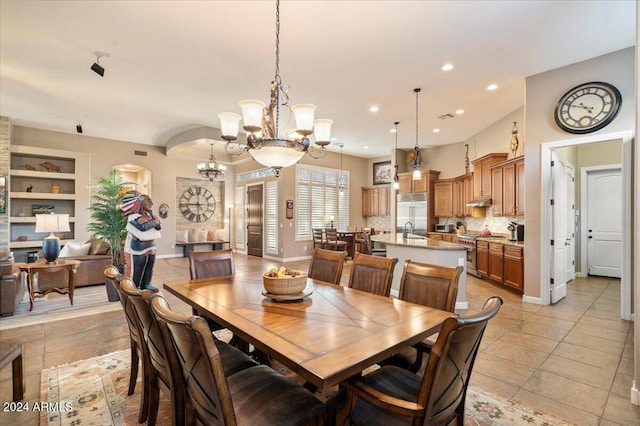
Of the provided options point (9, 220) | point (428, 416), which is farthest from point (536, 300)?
point (9, 220)

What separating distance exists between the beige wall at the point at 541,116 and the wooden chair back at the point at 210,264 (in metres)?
4.28

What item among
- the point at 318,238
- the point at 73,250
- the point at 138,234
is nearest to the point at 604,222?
the point at 318,238

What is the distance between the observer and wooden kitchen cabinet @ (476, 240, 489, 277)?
5.93 meters

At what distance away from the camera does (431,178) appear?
8.50m

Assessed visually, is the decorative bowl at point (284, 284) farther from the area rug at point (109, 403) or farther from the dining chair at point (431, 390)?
the area rug at point (109, 403)

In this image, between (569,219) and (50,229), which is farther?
(569,219)

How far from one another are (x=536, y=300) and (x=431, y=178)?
15.1ft

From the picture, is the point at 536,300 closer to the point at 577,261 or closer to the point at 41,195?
the point at 577,261

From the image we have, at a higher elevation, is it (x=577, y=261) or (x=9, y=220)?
(x=9, y=220)

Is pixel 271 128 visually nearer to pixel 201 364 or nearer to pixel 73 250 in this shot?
pixel 201 364

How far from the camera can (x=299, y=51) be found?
147 inches

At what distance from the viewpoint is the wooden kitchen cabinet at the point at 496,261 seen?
5363 millimetres

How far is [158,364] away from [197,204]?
9.39 m

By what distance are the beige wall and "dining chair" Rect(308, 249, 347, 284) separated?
10.9 ft
